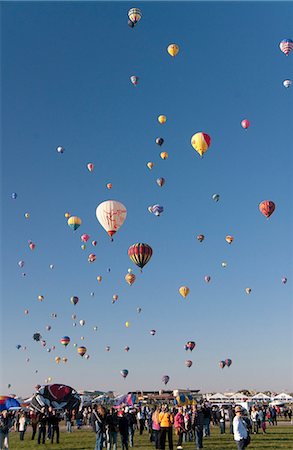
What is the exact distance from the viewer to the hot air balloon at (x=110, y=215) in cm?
4016

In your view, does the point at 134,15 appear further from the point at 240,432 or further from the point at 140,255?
the point at 240,432

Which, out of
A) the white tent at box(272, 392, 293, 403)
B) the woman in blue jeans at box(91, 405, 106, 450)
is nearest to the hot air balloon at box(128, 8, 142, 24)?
the woman in blue jeans at box(91, 405, 106, 450)

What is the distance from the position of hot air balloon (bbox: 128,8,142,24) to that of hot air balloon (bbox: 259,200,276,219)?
18065 mm

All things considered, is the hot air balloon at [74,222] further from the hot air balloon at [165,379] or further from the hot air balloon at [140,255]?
the hot air balloon at [165,379]

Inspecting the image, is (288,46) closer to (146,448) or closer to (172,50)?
(172,50)

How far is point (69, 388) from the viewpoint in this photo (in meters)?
39.9

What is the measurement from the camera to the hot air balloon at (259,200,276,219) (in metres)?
45.1

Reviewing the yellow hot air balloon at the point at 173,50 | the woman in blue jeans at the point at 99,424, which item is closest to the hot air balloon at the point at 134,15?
the yellow hot air balloon at the point at 173,50

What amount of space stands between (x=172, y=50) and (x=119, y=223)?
14.9 meters

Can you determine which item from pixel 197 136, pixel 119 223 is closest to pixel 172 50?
pixel 197 136

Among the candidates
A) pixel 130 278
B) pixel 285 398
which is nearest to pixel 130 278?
pixel 130 278

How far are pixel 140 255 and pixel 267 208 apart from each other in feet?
39.2

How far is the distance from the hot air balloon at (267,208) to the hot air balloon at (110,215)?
40.4 ft

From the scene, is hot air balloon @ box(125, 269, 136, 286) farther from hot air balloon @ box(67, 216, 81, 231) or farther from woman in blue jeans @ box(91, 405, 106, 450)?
woman in blue jeans @ box(91, 405, 106, 450)
